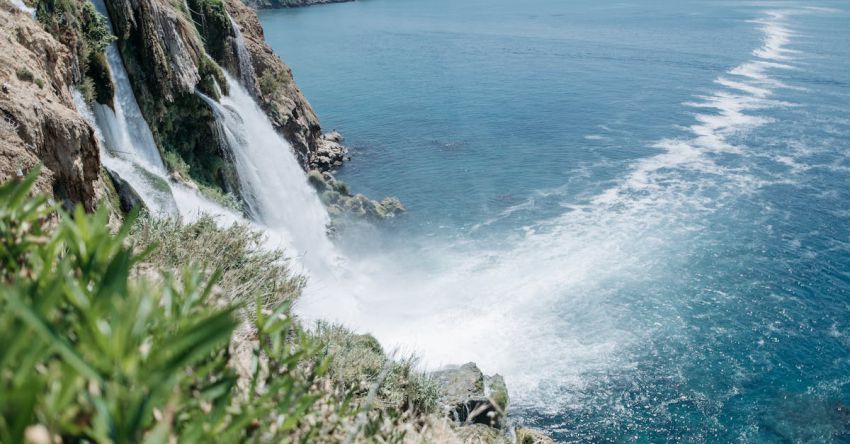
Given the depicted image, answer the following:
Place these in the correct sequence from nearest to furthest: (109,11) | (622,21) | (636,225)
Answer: (109,11) → (636,225) → (622,21)

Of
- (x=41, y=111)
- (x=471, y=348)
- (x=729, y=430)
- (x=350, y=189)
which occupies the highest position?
(x=41, y=111)

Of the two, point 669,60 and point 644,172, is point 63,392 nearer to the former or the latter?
point 644,172

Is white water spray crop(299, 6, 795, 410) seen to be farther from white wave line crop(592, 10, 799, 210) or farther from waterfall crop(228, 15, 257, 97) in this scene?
waterfall crop(228, 15, 257, 97)

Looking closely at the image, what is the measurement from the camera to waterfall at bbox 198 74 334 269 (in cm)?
1986

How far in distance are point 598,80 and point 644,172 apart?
2047 centimetres

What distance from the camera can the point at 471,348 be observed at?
1881cm

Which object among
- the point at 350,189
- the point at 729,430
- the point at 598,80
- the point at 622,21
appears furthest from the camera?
the point at 622,21

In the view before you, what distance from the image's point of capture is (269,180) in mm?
21750

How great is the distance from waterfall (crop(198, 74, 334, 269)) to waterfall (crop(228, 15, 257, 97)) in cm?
56

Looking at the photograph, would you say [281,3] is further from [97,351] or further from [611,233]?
[97,351]

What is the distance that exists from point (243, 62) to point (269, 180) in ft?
22.3

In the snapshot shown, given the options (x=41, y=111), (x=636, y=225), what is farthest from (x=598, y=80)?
(x=41, y=111)

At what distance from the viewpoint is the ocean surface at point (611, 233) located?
57.5ft

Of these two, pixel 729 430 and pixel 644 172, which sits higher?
pixel 644 172
